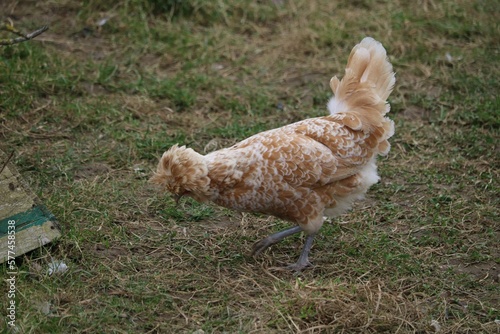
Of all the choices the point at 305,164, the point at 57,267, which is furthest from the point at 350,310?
the point at 57,267

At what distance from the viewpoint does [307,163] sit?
4559mm

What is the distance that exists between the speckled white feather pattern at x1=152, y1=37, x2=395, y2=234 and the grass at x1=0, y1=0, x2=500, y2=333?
54 cm

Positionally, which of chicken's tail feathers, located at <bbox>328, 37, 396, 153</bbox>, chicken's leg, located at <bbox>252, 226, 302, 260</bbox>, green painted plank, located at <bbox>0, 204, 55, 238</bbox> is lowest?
chicken's leg, located at <bbox>252, 226, 302, 260</bbox>

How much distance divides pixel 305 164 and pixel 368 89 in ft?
2.92

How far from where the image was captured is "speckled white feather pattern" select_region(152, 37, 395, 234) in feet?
14.7

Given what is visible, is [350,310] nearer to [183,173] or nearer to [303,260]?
[303,260]

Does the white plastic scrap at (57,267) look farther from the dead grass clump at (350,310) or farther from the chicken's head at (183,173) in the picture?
the dead grass clump at (350,310)

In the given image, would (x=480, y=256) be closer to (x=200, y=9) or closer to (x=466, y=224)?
(x=466, y=224)

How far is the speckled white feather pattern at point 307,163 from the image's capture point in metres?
4.49

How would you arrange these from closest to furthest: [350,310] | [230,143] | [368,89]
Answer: [350,310] → [368,89] → [230,143]

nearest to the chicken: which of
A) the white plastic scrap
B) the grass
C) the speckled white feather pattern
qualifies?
the speckled white feather pattern

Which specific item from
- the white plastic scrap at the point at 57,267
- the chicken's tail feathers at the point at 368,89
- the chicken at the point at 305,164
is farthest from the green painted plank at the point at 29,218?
the chicken's tail feathers at the point at 368,89

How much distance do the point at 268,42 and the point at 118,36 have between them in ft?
6.26

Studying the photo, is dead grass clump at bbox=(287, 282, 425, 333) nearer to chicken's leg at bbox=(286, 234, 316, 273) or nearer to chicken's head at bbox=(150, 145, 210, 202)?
chicken's leg at bbox=(286, 234, 316, 273)
